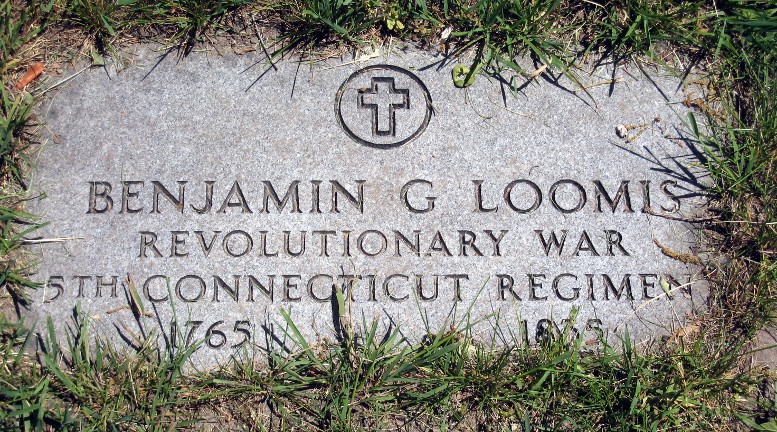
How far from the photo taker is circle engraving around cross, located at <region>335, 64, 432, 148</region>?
96.3 inches

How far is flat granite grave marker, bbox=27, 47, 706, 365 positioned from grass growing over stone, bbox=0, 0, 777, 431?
9 cm

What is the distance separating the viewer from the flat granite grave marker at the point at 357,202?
233 cm

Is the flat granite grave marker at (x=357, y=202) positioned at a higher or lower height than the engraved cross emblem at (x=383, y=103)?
lower

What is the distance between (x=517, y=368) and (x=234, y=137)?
1381mm

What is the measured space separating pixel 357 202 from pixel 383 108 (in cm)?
38

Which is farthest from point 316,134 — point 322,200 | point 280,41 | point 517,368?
point 517,368

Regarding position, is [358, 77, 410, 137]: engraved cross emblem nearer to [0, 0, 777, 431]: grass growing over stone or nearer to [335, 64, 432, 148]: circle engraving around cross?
[335, 64, 432, 148]: circle engraving around cross

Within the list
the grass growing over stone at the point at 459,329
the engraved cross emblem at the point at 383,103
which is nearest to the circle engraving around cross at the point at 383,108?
the engraved cross emblem at the point at 383,103

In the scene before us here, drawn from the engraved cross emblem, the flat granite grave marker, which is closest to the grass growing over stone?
the flat granite grave marker

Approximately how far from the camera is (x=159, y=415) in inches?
90.1

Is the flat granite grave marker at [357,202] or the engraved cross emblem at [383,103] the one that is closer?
the flat granite grave marker at [357,202]

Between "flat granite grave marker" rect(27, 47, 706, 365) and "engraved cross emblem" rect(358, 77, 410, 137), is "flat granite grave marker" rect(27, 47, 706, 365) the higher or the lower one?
the lower one

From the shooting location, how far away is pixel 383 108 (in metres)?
2.46

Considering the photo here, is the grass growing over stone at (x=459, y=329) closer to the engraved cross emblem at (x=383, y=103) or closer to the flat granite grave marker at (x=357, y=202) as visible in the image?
the flat granite grave marker at (x=357, y=202)
